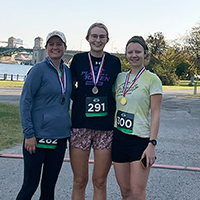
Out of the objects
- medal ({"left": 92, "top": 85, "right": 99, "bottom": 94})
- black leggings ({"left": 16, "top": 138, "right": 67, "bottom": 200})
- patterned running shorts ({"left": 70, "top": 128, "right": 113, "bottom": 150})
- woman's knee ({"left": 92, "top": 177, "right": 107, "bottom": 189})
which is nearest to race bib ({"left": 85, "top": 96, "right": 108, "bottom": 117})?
medal ({"left": 92, "top": 85, "right": 99, "bottom": 94})

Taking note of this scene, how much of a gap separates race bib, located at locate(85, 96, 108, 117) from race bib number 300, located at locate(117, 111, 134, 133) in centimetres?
19

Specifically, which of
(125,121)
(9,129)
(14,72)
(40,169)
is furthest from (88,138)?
(14,72)

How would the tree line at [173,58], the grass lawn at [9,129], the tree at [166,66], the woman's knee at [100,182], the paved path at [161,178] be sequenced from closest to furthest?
1. the woman's knee at [100,182]
2. the paved path at [161,178]
3. the grass lawn at [9,129]
4. the tree line at [173,58]
5. the tree at [166,66]

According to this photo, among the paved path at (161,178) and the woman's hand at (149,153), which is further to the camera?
the paved path at (161,178)

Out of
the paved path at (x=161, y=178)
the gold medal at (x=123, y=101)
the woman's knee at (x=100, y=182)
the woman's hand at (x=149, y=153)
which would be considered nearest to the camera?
the woman's hand at (x=149, y=153)

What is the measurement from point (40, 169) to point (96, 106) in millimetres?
852

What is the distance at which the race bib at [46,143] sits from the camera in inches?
113

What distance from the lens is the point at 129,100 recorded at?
2.84 meters

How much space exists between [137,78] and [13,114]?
792 centimetres

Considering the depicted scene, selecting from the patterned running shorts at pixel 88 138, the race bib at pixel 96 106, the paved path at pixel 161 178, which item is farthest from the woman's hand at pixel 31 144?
the paved path at pixel 161 178

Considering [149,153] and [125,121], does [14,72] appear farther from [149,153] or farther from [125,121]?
[149,153]

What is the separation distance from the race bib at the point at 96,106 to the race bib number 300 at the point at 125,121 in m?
0.19

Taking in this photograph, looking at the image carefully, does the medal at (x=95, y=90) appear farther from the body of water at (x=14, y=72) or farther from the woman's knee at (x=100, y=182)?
the body of water at (x=14, y=72)

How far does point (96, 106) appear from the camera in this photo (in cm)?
302
